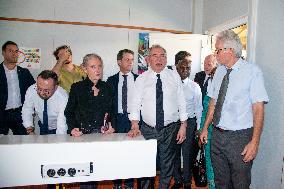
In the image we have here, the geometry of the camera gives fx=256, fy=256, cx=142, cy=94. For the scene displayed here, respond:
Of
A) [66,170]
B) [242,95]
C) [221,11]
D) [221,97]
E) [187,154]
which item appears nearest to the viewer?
[66,170]

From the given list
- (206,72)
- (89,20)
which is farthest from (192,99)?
(89,20)

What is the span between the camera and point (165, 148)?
2535 mm

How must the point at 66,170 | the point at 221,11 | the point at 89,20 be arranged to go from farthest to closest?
the point at 89,20 → the point at 221,11 → the point at 66,170

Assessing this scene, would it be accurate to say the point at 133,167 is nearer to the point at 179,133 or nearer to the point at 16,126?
the point at 179,133

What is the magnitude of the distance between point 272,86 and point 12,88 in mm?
3150

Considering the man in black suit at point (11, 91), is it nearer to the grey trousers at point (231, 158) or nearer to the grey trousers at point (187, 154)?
the grey trousers at point (187, 154)

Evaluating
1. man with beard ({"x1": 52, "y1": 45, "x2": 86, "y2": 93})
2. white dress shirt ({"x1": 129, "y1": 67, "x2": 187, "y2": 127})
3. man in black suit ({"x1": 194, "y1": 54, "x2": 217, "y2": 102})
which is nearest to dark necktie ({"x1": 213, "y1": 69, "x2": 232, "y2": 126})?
white dress shirt ({"x1": 129, "y1": 67, "x2": 187, "y2": 127})

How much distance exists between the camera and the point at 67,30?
167 inches

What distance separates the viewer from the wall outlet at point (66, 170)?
1529 mm

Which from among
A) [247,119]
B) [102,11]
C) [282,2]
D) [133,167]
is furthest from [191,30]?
[133,167]

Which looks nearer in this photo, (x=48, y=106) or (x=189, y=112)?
(x=48, y=106)

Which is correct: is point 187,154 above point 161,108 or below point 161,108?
below

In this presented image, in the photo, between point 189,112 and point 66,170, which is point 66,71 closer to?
point 189,112

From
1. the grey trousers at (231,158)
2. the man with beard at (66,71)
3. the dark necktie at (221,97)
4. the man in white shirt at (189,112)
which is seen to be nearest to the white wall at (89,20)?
the man with beard at (66,71)
